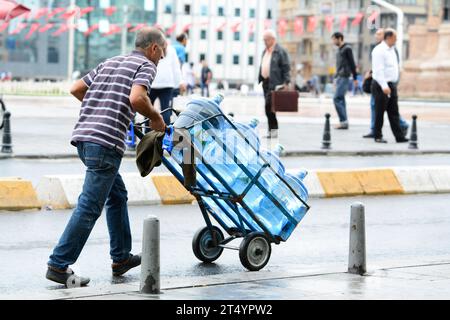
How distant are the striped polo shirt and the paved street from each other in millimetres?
1024

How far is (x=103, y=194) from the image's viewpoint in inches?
357

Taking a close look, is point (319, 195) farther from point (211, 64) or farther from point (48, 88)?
point (211, 64)

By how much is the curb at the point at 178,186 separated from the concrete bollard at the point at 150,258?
5.44 metres

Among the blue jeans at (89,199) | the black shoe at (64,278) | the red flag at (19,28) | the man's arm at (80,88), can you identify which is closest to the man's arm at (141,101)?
the blue jeans at (89,199)

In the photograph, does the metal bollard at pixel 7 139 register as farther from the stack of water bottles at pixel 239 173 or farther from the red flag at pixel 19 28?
the red flag at pixel 19 28

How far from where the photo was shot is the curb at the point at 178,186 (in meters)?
13.6

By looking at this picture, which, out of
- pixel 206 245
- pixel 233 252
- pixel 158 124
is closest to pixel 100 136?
pixel 158 124

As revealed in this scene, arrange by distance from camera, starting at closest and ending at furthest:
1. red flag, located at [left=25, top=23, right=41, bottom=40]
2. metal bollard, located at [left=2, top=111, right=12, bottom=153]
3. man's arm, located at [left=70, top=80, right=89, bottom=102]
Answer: man's arm, located at [left=70, top=80, right=89, bottom=102], metal bollard, located at [left=2, top=111, right=12, bottom=153], red flag, located at [left=25, top=23, right=41, bottom=40]

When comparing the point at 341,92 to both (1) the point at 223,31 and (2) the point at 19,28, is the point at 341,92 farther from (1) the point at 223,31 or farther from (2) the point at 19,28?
(1) the point at 223,31

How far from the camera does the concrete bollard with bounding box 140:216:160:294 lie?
26.3ft

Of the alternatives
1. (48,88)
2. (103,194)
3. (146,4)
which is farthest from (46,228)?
(146,4)

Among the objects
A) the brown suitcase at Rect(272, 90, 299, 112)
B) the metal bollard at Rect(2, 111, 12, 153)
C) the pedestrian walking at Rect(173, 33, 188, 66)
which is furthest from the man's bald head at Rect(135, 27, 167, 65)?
the brown suitcase at Rect(272, 90, 299, 112)

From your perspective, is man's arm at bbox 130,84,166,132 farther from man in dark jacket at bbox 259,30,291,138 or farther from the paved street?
man in dark jacket at bbox 259,30,291,138

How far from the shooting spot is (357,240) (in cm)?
940
